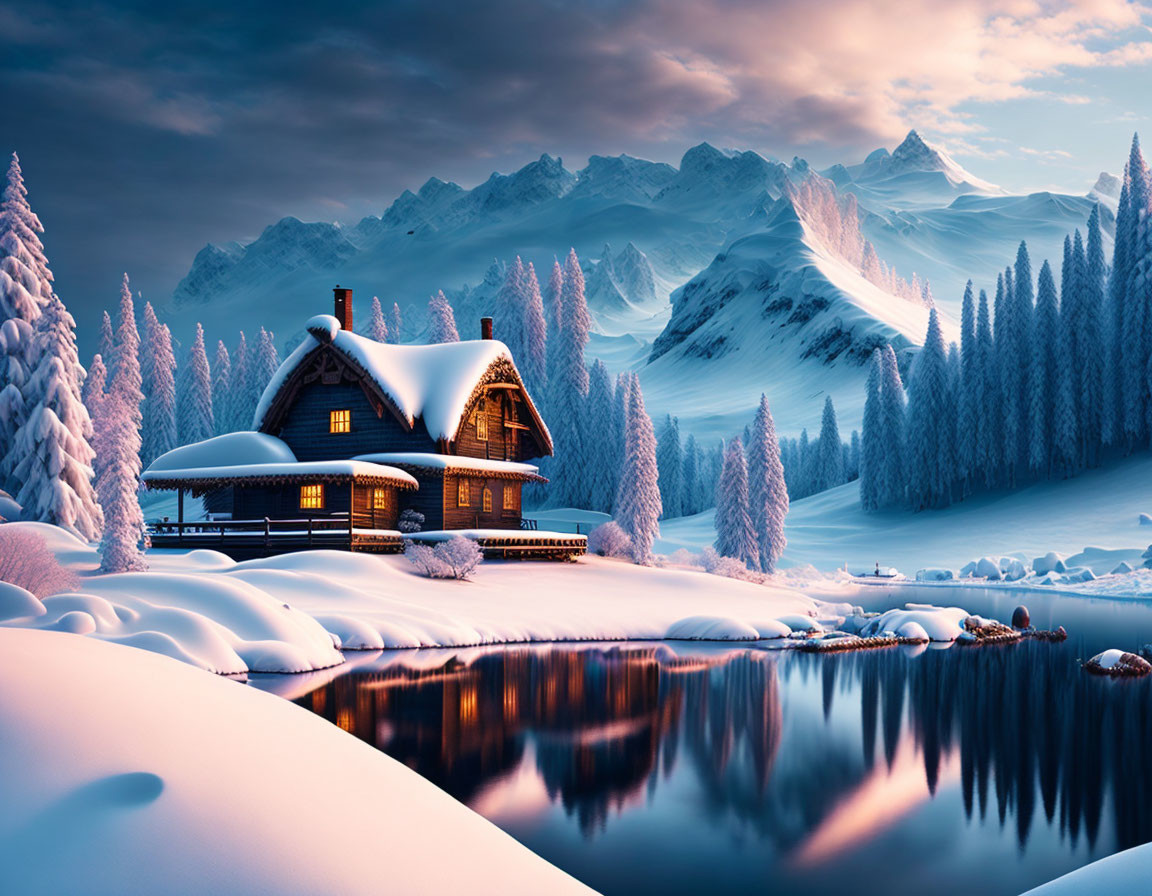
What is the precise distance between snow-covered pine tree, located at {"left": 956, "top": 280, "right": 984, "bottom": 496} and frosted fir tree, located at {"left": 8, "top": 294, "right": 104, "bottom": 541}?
219 feet

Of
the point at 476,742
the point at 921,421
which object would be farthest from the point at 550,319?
the point at 476,742

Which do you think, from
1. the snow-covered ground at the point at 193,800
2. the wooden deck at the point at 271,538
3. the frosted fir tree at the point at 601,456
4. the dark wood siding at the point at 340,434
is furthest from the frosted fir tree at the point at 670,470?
the snow-covered ground at the point at 193,800

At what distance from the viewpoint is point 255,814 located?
5.34 metres

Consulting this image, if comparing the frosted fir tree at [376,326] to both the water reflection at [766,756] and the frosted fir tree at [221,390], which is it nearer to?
the frosted fir tree at [221,390]

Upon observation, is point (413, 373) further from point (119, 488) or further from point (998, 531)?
point (998, 531)

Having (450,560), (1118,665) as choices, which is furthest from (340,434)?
(1118,665)

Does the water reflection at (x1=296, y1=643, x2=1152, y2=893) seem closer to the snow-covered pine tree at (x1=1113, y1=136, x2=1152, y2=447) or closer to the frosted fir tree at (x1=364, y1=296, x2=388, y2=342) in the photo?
the snow-covered pine tree at (x1=1113, y1=136, x2=1152, y2=447)

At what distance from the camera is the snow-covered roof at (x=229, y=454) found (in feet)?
140

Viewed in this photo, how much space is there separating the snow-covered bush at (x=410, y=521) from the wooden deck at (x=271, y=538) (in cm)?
256

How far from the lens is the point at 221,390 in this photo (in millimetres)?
112125

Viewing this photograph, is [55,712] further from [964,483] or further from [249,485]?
[964,483]

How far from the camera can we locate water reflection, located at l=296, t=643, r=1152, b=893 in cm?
1208

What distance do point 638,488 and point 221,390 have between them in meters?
70.8

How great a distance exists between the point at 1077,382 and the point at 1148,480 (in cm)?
1009
